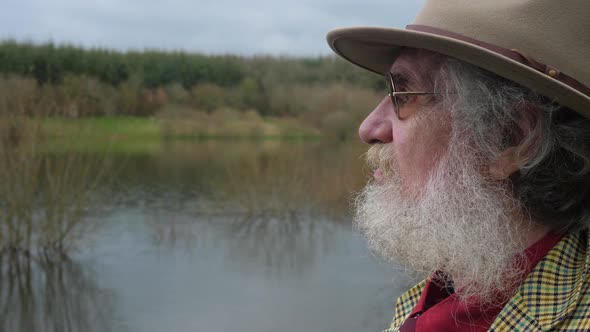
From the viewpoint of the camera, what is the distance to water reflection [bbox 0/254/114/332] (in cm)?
608

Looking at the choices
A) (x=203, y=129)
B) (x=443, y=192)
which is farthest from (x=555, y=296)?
(x=203, y=129)

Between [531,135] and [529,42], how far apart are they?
0.21 meters

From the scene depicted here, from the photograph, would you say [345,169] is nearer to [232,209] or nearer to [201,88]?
[232,209]

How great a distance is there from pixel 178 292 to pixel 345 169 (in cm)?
421

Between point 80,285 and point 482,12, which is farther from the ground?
point 482,12

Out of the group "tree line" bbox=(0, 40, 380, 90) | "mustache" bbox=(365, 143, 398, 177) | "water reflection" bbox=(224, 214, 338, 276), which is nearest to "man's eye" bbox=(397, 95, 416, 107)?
"mustache" bbox=(365, 143, 398, 177)

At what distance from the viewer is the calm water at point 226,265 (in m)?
6.32

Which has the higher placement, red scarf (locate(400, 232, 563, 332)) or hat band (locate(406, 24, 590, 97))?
hat band (locate(406, 24, 590, 97))

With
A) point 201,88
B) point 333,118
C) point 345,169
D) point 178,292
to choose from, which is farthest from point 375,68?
point 201,88

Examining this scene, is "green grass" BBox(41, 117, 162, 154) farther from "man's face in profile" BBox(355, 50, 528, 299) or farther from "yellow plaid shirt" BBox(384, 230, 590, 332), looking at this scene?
"yellow plaid shirt" BBox(384, 230, 590, 332)

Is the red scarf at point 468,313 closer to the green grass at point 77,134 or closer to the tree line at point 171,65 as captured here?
the green grass at point 77,134

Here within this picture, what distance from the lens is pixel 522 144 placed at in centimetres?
111

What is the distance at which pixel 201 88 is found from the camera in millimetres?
36094

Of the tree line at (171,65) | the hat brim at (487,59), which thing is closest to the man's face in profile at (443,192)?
the hat brim at (487,59)
